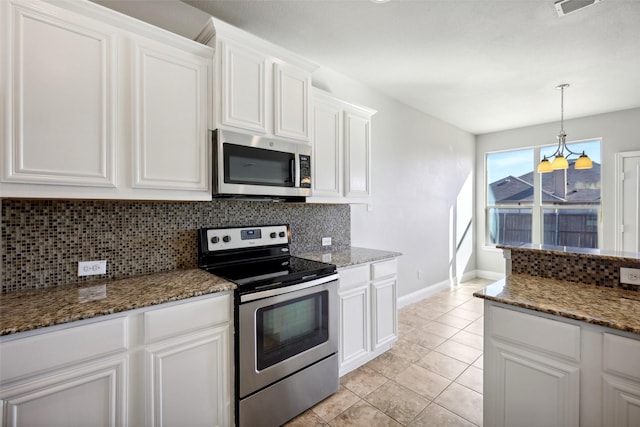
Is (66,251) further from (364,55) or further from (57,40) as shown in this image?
(364,55)

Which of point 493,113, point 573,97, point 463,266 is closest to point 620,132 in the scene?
point 573,97

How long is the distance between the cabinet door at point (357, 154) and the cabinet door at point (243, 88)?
0.92 meters

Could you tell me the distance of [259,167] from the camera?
6.77ft

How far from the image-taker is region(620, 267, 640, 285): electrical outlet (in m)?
1.53

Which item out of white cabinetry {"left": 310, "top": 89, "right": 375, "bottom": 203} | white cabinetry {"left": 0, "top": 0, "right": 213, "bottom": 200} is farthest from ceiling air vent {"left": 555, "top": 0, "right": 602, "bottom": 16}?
white cabinetry {"left": 0, "top": 0, "right": 213, "bottom": 200}

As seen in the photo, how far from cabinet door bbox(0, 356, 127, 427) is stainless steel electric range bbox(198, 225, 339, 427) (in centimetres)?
56

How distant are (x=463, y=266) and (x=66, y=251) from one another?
543 cm

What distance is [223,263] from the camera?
2105 millimetres

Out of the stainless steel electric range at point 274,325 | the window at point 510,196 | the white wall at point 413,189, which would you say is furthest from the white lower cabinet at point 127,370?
the window at point 510,196

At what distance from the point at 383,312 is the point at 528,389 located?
1.27m

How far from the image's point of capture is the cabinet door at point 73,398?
3.67 feet

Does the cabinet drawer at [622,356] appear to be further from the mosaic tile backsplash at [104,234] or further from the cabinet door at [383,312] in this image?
the mosaic tile backsplash at [104,234]

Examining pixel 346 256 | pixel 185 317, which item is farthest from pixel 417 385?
pixel 185 317

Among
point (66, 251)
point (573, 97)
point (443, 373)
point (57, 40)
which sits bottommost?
point (443, 373)
